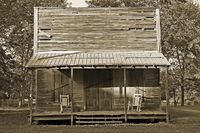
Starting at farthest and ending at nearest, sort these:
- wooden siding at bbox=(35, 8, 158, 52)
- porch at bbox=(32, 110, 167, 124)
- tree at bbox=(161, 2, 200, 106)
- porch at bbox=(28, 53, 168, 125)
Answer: tree at bbox=(161, 2, 200, 106)
wooden siding at bbox=(35, 8, 158, 52)
porch at bbox=(28, 53, 168, 125)
porch at bbox=(32, 110, 167, 124)

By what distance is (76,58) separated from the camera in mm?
25688

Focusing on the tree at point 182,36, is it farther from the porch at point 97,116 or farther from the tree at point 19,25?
the porch at point 97,116

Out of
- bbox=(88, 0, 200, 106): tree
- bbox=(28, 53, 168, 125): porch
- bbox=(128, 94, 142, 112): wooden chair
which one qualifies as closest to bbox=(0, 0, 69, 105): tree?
bbox=(88, 0, 200, 106): tree

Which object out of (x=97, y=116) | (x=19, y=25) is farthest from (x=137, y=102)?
(x=19, y=25)

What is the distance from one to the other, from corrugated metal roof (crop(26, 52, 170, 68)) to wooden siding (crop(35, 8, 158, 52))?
2.67 ft

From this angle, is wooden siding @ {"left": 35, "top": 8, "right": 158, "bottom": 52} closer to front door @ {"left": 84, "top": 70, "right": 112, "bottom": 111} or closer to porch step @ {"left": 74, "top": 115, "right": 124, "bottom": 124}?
front door @ {"left": 84, "top": 70, "right": 112, "bottom": 111}

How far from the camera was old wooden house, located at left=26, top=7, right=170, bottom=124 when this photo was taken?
2447 centimetres

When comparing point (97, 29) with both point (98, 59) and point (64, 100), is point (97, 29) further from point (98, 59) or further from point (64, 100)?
point (64, 100)

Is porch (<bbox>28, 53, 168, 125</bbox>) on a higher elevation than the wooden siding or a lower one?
lower

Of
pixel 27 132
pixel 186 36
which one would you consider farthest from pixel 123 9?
pixel 186 36

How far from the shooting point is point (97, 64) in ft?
79.1

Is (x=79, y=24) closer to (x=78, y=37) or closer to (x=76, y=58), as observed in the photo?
(x=78, y=37)

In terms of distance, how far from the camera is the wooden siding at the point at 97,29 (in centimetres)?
2788

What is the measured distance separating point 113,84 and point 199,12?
102 feet
